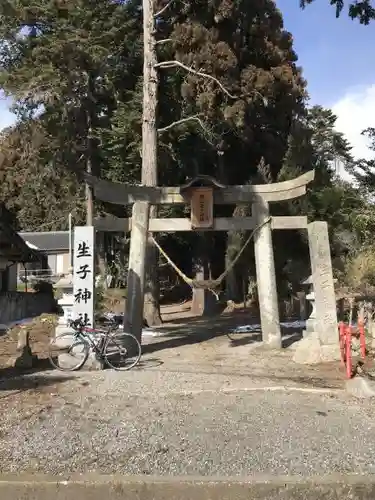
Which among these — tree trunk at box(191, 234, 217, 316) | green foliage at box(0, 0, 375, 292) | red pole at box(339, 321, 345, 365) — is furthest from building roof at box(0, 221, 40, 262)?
red pole at box(339, 321, 345, 365)

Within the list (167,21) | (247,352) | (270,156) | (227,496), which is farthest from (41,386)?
(270,156)

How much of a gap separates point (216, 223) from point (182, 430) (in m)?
7.92

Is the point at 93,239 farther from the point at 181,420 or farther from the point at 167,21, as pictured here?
the point at 167,21

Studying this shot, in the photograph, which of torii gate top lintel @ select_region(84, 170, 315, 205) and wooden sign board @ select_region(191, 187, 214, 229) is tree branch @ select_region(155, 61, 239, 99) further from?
wooden sign board @ select_region(191, 187, 214, 229)

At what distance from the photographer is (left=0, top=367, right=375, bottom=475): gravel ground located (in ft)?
15.6

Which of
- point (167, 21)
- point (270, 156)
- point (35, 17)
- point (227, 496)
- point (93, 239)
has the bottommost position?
point (227, 496)

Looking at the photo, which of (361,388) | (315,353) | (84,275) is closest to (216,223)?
(84,275)

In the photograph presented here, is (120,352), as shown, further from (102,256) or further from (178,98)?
(102,256)

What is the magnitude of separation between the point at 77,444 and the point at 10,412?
163 centimetres

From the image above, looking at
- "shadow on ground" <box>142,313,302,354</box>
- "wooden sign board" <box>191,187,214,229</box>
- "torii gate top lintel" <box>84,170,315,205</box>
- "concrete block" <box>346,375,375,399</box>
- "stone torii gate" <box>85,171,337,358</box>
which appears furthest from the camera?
"shadow on ground" <box>142,313,302,354</box>

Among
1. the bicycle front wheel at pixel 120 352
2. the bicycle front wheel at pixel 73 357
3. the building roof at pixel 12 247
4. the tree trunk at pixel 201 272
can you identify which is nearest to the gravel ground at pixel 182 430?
the bicycle front wheel at pixel 73 357

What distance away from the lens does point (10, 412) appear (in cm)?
652

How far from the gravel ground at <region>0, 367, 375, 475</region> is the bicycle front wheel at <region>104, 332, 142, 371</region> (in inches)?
68.1

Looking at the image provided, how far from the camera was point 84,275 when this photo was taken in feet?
35.1
